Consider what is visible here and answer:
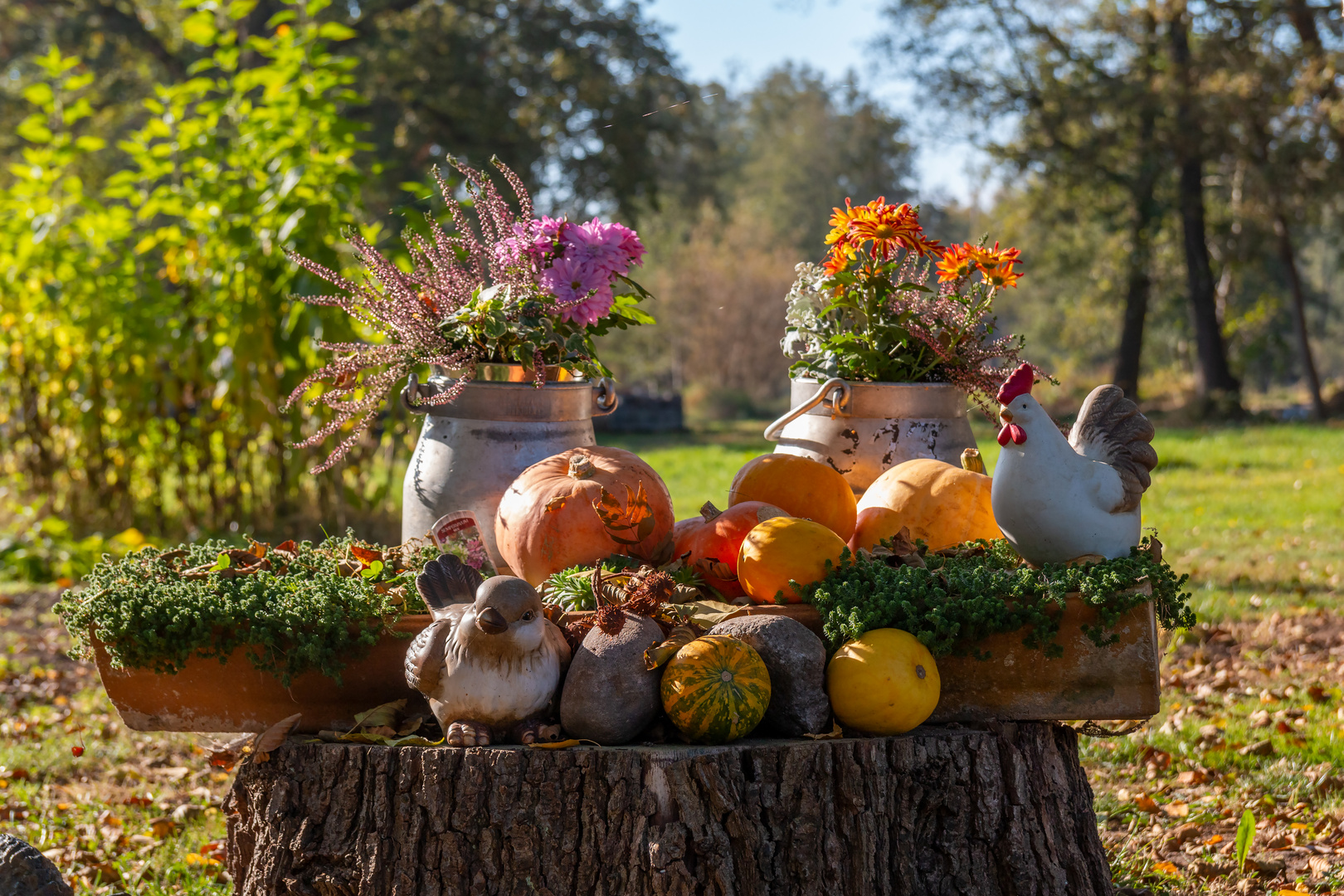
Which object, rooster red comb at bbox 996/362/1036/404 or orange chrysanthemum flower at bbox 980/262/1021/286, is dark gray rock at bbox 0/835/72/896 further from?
orange chrysanthemum flower at bbox 980/262/1021/286

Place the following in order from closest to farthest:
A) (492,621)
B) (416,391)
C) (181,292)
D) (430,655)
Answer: (492,621), (430,655), (416,391), (181,292)

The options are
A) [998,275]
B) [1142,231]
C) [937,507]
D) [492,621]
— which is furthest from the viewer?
[1142,231]

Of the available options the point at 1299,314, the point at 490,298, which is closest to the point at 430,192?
the point at 490,298

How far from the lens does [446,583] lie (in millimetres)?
2018

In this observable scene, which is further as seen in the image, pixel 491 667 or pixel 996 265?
pixel 996 265

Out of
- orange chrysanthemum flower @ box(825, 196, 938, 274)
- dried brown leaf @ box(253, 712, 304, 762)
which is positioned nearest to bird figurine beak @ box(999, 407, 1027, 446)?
orange chrysanthemum flower @ box(825, 196, 938, 274)

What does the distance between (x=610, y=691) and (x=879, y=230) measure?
146 cm

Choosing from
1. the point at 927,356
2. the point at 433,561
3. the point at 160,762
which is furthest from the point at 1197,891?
the point at 160,762

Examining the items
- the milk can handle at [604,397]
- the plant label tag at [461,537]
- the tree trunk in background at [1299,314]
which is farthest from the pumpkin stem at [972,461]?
the tree trunk in background at [1299,314]

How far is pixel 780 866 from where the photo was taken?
1.85 metres

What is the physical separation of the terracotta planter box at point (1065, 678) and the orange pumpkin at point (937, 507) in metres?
0.47

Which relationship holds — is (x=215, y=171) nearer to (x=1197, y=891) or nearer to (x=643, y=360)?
(x=1197, y=891)

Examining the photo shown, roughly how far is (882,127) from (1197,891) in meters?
19.4

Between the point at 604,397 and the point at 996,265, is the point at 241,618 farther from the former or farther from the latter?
the point at 996,265
